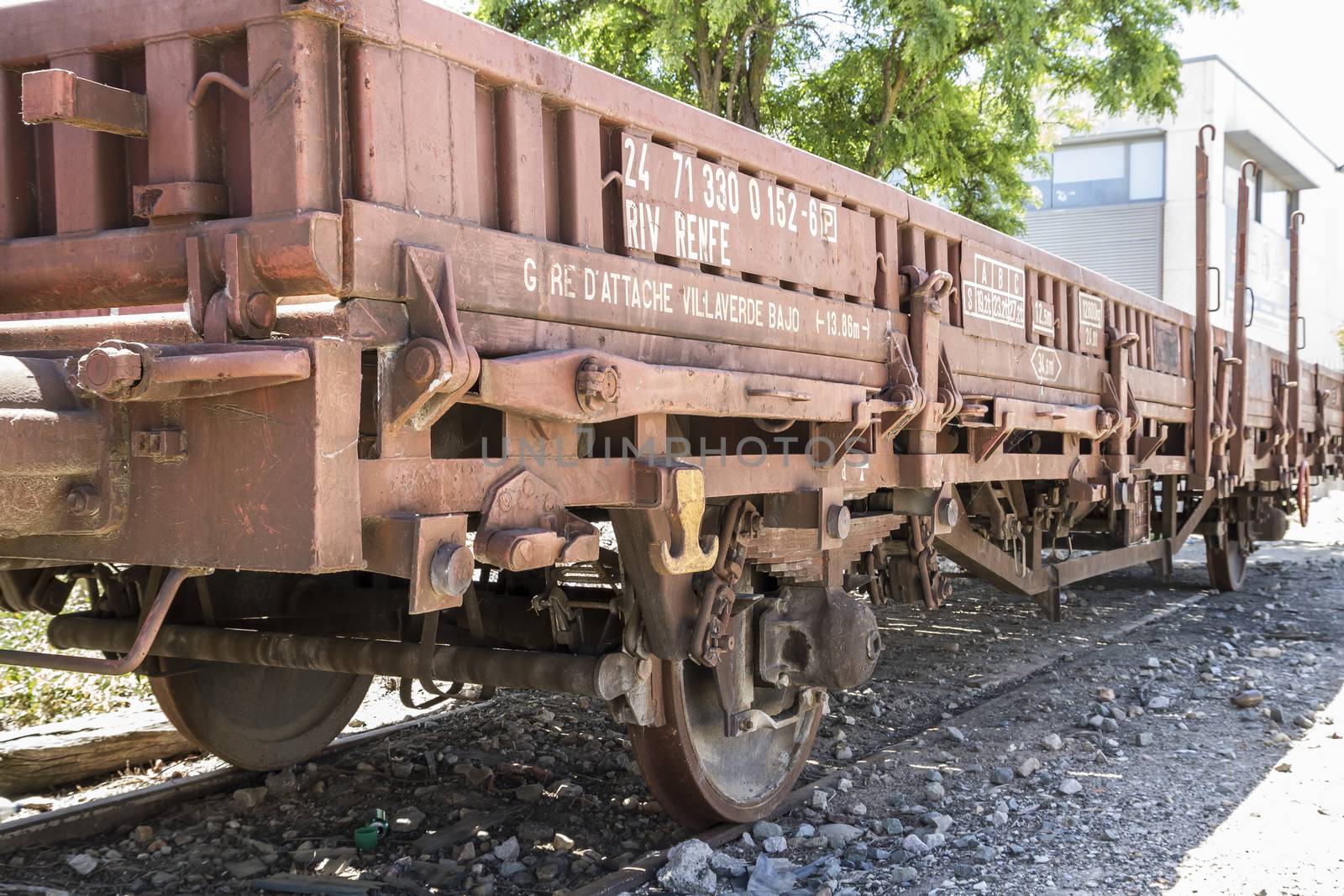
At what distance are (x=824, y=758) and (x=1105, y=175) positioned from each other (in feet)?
78.5

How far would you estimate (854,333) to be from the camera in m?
4.35

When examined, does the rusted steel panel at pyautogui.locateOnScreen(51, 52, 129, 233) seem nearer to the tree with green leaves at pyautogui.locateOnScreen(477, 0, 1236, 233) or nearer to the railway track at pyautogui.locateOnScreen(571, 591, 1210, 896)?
the railway track at pyautogui.locateOnScreen(571, 591, 1210, 896)

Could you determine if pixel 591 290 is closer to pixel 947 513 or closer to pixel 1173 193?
pixel 947 513

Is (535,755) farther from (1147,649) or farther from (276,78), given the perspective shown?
(1147,649)

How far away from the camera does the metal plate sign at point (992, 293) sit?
525 centimetres

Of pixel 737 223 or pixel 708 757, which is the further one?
pixel 708 757

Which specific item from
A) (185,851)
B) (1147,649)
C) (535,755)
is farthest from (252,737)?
(1147,649)

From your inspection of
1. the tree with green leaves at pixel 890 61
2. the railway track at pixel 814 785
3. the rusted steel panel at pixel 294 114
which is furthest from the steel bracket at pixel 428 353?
the tree with green leaves at pixel 890 61

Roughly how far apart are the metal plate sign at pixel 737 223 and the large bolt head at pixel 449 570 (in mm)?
1104

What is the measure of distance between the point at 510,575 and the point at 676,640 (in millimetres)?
1058

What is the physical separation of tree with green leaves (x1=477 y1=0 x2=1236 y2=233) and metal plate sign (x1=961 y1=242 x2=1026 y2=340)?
475 centimetres

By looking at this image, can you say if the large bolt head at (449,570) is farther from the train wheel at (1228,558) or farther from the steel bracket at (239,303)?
the train wheel at (1228,558)

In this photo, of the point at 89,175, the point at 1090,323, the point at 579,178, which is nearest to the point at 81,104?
the point at 89,175

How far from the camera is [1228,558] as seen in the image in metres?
10.9
